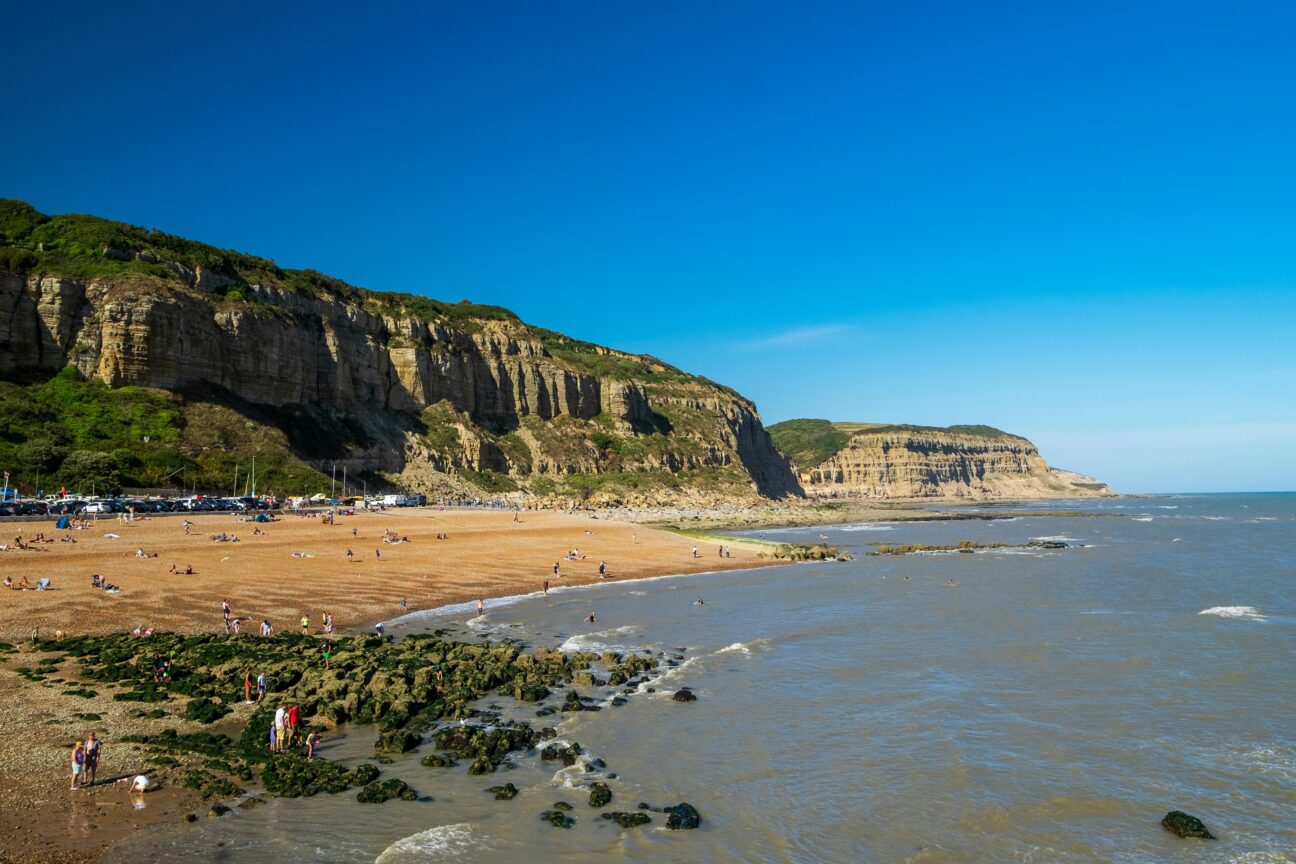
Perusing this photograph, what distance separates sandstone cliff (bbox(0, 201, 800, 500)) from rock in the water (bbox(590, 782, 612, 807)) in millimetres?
63964

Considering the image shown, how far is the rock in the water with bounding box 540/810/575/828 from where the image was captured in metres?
11.7

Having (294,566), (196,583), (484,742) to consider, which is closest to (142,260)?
(294,566)

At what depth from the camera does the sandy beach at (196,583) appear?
38.4 feet

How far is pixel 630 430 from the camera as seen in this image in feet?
386

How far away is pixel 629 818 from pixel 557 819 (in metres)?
1.11

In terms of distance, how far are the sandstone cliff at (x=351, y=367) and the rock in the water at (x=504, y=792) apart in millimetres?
62779

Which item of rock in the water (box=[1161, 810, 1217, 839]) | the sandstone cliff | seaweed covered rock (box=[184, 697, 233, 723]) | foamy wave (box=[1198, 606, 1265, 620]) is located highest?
the sandstone cliff

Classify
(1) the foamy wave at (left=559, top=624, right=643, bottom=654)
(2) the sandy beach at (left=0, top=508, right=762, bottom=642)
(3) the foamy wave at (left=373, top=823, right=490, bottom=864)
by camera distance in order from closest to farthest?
(3) the foamy wave at (left=373, top=823, right=490, bottom=864) < (1) the foamy wave at (left=559, top=624, right=643, bottom=654) < (2) the sandy beach at (left=0, top=508, right=762, bottom=642)

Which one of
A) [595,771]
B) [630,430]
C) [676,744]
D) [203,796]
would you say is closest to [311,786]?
[203,796]

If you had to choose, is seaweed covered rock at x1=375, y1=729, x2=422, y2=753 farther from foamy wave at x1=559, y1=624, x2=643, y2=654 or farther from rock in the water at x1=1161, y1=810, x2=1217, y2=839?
rock in the water at x1=1161, y1=810, x2=1217, y2=839

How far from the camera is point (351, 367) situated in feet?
279

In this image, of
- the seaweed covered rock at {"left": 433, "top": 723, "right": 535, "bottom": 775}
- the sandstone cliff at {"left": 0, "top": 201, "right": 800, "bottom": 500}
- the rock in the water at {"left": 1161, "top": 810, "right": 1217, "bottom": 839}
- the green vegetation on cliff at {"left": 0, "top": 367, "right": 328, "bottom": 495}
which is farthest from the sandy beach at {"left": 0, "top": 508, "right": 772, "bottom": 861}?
the sandstone cliff at {"left": 0, "top": 201, "right": 800, "bottom": 500}

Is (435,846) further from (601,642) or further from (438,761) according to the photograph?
(601,642)

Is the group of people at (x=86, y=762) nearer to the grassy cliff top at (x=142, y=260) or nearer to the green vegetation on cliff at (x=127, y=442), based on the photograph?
the green vegetation on cliff at (x=127, y=442)
